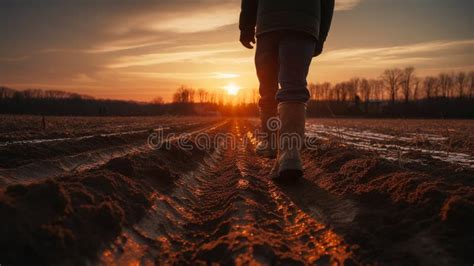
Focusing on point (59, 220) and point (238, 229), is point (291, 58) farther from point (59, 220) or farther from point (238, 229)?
point (59, 220)

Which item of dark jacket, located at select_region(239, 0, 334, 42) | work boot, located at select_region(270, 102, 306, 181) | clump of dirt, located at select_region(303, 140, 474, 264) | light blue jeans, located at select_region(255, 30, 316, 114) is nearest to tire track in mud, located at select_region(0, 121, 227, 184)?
work boot, located at select_region(270, 102, 306, 181)

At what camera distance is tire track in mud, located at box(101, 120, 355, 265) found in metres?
1.91

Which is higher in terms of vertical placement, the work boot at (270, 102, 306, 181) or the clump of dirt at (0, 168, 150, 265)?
the work boot at (270, 102, 306, 181)

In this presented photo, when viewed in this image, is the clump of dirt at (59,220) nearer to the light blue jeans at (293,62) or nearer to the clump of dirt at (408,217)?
the clump of dirt at (408,217)

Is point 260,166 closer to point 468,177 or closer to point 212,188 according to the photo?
point 212,188

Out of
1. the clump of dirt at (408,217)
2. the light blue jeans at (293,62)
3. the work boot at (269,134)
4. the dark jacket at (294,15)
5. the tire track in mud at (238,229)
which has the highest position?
the dark jacket at (294,15)

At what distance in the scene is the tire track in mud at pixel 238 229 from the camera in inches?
75.0

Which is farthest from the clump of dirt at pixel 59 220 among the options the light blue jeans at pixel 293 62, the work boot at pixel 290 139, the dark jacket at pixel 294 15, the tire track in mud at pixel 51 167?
the dark jacket at pixel 294 15

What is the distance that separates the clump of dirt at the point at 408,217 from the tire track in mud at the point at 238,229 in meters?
0.14

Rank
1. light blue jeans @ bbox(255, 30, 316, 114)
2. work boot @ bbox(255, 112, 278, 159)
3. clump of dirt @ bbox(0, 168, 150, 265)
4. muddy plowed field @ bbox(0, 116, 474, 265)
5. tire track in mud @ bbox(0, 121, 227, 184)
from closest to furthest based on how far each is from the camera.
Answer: clump of dirt @ bbox(0, 168, 150, 265), muddy plowed field @ bbox(0, 116, 474, 265), light blue jeans @ bbox(255, 30, 316, 114), tire track in mud @ bbox(0, 121, 227, 184), work boot @ bbox(255, 112, 278, 159)

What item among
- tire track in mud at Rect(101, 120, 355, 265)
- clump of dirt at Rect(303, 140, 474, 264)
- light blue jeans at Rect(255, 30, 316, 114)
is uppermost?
light blue jeans at Rect(255, 30, 316, 114)

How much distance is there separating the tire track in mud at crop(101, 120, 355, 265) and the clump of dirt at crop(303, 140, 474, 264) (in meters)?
0.14

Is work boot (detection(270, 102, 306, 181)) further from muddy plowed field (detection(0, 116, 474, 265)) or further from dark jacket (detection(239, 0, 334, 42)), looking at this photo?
dark jacket (detection(239, 0, 334, 42))

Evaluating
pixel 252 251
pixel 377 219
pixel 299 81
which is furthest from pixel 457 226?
pixel 299 81
